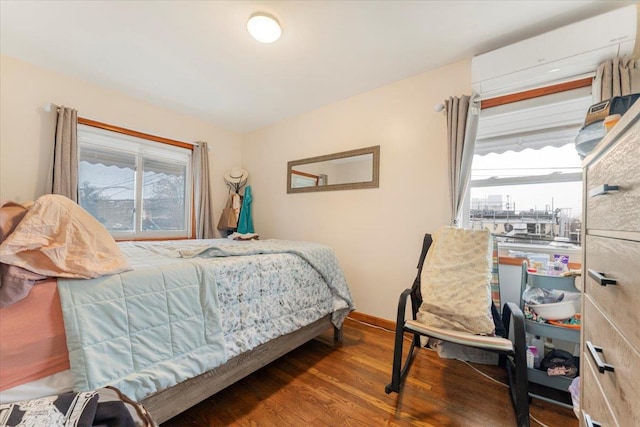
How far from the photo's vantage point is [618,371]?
2.14ft

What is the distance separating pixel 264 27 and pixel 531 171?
225cm

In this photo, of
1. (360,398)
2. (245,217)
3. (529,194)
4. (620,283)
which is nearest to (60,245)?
(360,398)

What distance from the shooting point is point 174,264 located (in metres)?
1.33

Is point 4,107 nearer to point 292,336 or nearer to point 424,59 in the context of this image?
point 292,336

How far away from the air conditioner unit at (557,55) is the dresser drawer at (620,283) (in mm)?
1519

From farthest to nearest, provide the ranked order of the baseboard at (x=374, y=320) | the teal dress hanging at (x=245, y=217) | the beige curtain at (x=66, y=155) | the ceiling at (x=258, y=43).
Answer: the teal dress hanging at (x=245, y=217), the baseboard at (x=374, y=320), the beige curtain at (x=66, y=155), the ceiling at (x=258, y=43)

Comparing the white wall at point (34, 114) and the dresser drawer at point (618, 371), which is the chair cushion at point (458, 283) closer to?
the dresser drawer at point (618, 371)

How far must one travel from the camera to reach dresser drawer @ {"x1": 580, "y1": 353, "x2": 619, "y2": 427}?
736mm

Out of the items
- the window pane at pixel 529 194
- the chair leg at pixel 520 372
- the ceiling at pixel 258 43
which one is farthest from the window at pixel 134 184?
the chair leg at pixel 520 372

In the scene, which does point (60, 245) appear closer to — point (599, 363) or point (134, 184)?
point (599, 363)

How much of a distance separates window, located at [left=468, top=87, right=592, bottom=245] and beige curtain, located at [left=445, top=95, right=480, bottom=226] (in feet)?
0.58

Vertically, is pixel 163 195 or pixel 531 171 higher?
pixel 531 171

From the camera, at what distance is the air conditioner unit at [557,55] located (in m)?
1.53

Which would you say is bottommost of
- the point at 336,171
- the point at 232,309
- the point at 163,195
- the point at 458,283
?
the point at 232,309
